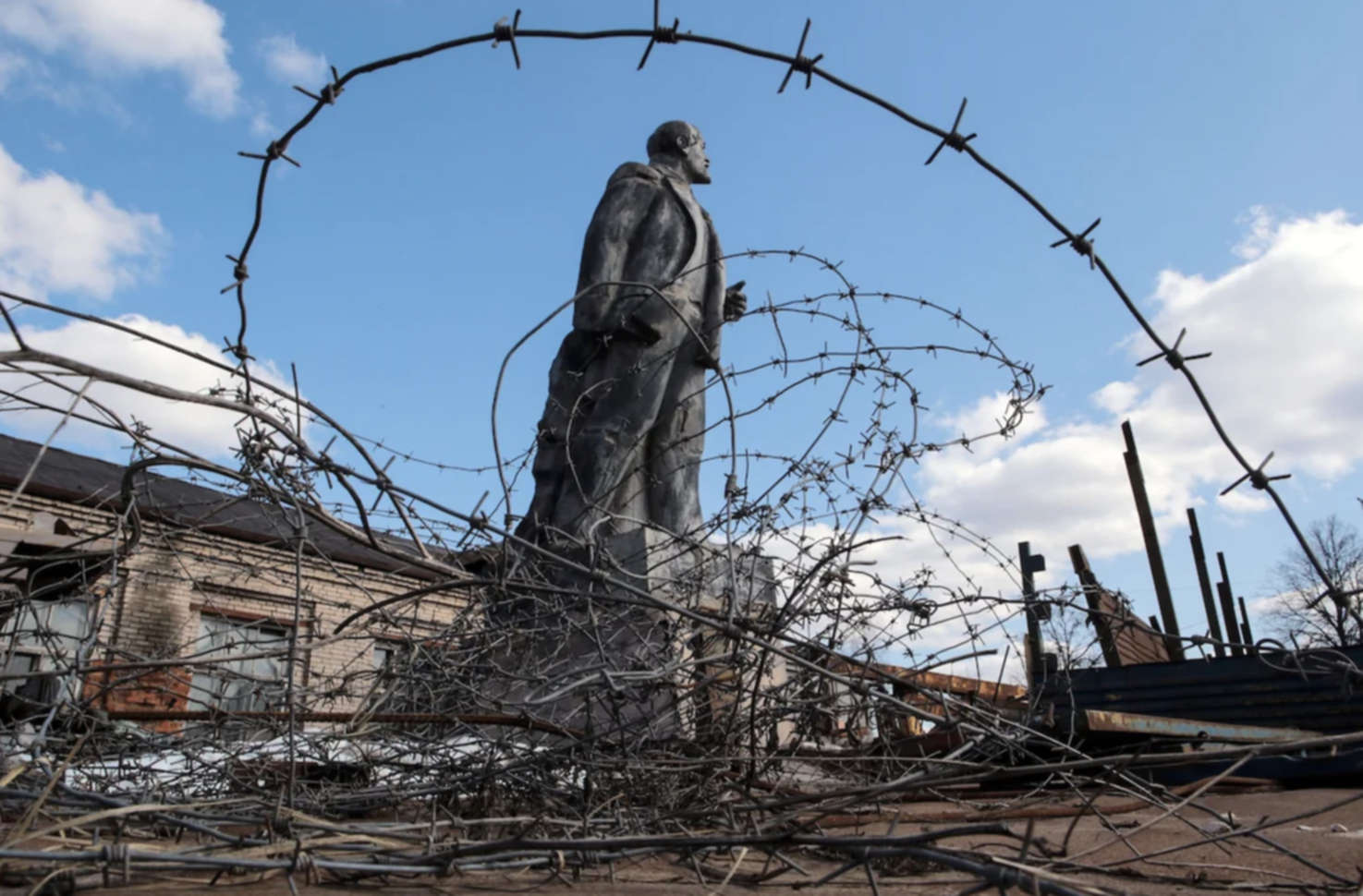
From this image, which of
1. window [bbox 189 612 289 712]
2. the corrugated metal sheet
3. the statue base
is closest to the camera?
the statue base

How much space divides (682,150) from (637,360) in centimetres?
129

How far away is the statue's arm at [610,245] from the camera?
5.20 m

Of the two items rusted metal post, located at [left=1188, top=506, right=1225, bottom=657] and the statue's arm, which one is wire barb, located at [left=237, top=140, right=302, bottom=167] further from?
rusted metal post, located at [left=1188, top=506, right=1225, bottom=657]

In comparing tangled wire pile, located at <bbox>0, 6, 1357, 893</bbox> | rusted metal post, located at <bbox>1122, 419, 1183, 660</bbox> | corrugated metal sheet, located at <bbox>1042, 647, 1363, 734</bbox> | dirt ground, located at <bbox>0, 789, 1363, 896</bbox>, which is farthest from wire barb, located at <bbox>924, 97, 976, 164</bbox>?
rusted metal post, located at <bbox>1122, 419, 1183, 660</bbox>

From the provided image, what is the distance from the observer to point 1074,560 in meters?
13.3

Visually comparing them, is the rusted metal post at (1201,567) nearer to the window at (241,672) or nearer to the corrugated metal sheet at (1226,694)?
the corrugated metal sheet at (1226,694)

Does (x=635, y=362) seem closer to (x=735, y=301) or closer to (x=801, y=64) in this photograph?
(x=735, y=301)

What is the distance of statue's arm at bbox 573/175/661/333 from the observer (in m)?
5.20

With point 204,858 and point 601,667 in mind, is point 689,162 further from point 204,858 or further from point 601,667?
point 204,858

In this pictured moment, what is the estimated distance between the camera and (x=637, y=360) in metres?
5.33

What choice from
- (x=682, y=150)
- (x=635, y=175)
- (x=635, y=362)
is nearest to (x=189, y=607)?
(x=635, y=362)

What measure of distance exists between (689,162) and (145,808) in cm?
499

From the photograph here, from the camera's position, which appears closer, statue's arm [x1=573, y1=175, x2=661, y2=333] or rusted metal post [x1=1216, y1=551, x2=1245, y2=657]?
statue's arm [x1=573, y1=175, x2=661, y2=333]

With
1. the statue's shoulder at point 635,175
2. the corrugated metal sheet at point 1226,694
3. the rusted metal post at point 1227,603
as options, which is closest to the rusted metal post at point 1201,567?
the rusted metal post at point 1227,603
